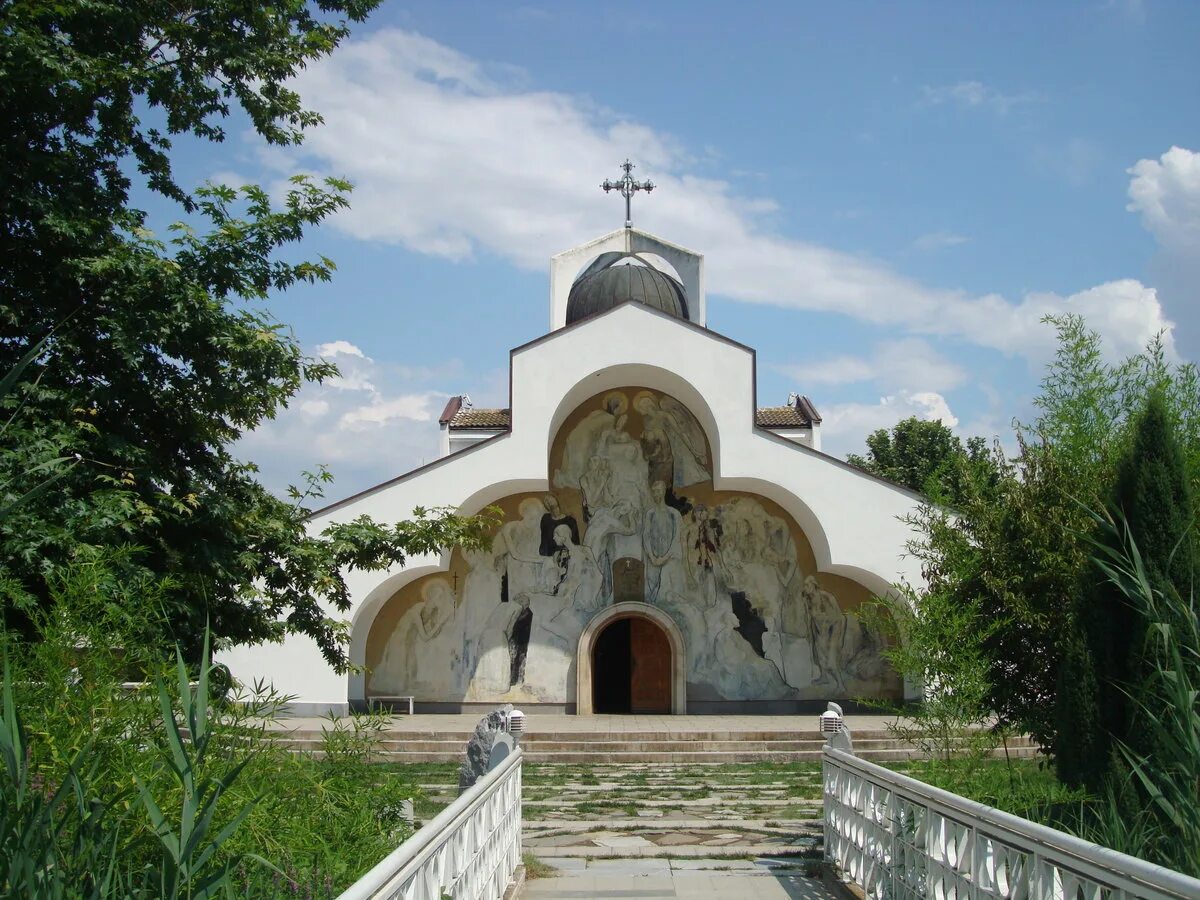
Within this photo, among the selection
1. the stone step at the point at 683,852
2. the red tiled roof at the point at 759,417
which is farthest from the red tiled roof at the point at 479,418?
the stone step at the point at 683,852

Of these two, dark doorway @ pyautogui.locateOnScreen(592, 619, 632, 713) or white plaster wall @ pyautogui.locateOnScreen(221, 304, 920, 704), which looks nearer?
white plaster wall @ pyautogui.locateOnScreen(221, 304, 920, 704)

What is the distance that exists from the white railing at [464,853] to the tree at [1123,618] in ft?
10.9

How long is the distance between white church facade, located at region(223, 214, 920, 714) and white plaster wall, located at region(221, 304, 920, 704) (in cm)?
3

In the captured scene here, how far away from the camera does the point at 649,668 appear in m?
19.9

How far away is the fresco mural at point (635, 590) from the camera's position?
63.3ft

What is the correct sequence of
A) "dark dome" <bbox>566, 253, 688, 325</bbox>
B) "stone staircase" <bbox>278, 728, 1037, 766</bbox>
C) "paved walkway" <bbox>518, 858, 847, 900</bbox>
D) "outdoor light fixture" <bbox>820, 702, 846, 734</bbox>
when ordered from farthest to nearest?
"dark dome" <bbox>566, 253, 688, 325</bbox>, "stone staircase" <bbox>278, 728, 1037, 766</bbox>, "outdoor light fixture" <bbox>820, 702, 846, 734</bbox>, "paved walkway" <bbox>518, 858, 847, 900</bbox>

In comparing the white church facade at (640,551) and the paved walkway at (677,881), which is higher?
the white church facade at (640,551)

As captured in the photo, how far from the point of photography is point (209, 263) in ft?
26.1

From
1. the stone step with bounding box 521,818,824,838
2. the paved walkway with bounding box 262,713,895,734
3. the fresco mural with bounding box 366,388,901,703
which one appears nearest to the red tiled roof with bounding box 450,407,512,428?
the fresco mural with bounding box 366,388,901,703

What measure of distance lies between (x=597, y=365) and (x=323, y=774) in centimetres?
1444

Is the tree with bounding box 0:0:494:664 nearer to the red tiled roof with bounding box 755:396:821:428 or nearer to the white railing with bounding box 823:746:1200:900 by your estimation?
the white railing with bounding box 823:746:1200:900

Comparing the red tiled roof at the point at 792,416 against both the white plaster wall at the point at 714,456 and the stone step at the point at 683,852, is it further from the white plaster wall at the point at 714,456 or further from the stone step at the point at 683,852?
the stone step at the point at 683,852

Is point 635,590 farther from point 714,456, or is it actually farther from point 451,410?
point 451,410

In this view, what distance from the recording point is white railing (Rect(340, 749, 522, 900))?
3186 mm
